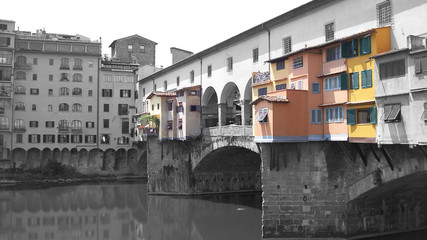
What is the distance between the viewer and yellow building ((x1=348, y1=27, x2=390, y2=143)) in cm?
2056

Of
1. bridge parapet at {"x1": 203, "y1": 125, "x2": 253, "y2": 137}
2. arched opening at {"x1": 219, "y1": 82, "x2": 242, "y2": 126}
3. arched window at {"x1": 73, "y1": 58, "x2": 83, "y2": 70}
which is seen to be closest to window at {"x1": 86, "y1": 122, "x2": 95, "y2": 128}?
arched window at {"x1": 73, "y1": 58, "x2": 83, "y2": 70}

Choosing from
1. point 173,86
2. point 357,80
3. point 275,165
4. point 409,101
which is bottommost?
point 275,165

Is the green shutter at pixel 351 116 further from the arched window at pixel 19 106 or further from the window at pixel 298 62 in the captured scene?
the arched window at pixel 19 106

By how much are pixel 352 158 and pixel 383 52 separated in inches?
245

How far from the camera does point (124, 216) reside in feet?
124

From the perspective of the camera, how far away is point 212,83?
3803 cm

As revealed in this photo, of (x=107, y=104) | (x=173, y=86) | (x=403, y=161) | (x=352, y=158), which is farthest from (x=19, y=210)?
(x=403, y=161)

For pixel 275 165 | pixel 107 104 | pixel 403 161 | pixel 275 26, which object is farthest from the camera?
pixel 107 104

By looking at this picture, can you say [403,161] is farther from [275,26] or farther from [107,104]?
[107,104]

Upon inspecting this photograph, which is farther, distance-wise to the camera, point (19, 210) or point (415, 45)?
point (19, 210)

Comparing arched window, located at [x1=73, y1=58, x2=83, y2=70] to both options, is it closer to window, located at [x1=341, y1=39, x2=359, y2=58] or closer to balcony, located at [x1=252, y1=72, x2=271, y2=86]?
balcony, located at [x1=252, y1=72, x2=271, y2=86]

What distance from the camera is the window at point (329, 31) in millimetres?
24562

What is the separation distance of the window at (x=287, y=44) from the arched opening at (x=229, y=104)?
26.6ft

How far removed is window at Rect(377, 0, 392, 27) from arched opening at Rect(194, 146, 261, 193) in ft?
71.8
